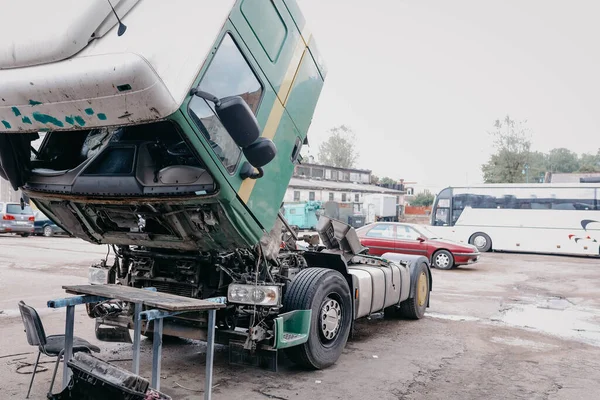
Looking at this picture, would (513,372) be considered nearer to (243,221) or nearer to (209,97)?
(243,221)

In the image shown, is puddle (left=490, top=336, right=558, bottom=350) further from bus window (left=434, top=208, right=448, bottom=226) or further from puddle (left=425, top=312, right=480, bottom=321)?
bus window (left=434, top=208, right=448, bottom=226)

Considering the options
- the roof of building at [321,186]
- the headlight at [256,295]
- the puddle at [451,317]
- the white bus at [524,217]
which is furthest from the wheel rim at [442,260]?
the roof of building at [321,186]

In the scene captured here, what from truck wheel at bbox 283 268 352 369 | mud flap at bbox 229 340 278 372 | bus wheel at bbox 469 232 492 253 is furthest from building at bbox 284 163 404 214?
mud flap at bbox 229 340 278 372

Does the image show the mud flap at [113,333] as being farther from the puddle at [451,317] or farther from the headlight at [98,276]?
the puddle at [451,317]

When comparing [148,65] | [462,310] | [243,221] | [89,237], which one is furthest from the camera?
[462,310]

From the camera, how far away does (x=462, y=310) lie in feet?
32.6

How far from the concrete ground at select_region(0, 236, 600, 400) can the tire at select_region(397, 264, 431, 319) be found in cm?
17

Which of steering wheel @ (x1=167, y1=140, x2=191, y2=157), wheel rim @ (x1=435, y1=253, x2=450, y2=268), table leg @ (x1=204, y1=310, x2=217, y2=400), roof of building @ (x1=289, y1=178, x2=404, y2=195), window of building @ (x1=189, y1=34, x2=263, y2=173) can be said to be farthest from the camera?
roof of building @ (x1=289, y1=178, x2=404, y2=195)

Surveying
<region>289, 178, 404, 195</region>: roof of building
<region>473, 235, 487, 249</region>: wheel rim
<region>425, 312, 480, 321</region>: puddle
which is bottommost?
<region>425, 312, 480, 321</region>: puddle

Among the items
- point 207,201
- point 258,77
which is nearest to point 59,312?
point 207,201

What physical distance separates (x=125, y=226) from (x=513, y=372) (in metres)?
4.58

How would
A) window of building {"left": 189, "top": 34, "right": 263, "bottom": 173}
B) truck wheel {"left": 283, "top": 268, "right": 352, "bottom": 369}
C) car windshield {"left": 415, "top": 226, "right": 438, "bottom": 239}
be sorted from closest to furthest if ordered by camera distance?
window of building {"left": 189, "top": 34, "right": 263, "bottom": 173}
truck wheel {"left": 283, "top": 268, "right": 352, "bottom": 369}
car windshield {"left": 415, "top": 226, "right": 438, "bottom": 239}

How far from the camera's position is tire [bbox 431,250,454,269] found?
1705cm

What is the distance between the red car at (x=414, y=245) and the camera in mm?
17016
